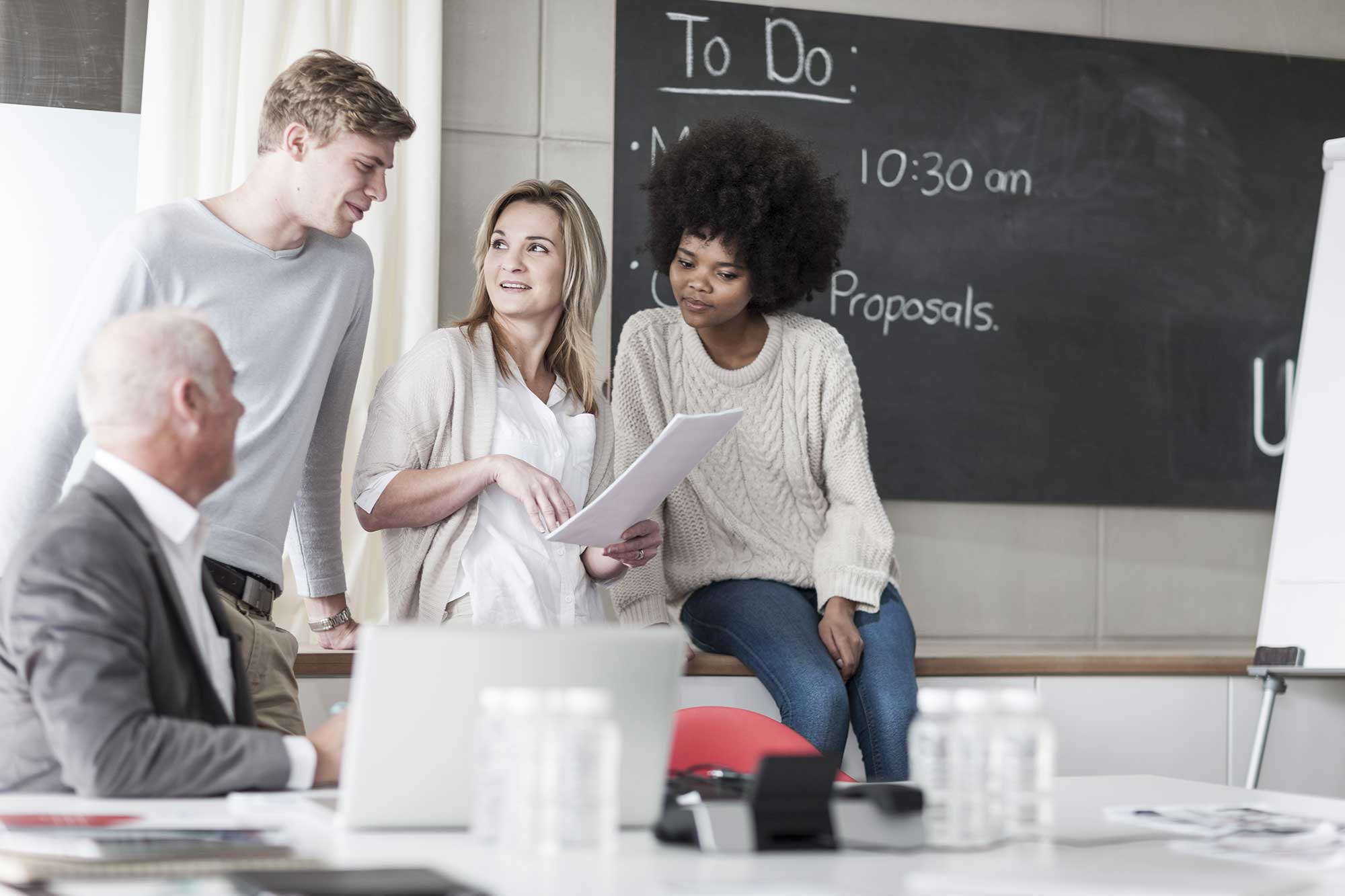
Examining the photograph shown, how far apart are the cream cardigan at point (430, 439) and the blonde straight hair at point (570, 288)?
10 centimetres

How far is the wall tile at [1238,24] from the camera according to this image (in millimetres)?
3953

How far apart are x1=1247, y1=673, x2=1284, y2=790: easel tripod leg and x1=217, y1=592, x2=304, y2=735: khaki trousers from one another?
2.03 metres

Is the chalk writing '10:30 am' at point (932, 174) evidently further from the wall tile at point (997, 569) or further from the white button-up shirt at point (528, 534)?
the white button-up shirt at point (528, 534)

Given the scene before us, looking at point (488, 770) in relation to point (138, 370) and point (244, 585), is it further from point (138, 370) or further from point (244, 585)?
point (244, 585)

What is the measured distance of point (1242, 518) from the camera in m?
3.99

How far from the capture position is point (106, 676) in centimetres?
138

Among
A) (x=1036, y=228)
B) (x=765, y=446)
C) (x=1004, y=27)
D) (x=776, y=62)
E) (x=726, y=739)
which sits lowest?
(x=726, y=739)

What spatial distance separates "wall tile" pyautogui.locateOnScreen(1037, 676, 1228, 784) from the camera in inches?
125

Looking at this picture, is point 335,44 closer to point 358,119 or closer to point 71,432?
point 358,119

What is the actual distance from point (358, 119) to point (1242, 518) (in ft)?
8.97

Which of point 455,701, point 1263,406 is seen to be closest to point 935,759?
point 455,701

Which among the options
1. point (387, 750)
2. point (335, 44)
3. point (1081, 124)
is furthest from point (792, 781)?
point (1081, 124)

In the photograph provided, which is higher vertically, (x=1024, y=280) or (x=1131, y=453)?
(x=1024, y=280)

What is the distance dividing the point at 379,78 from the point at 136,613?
6.94 feet
